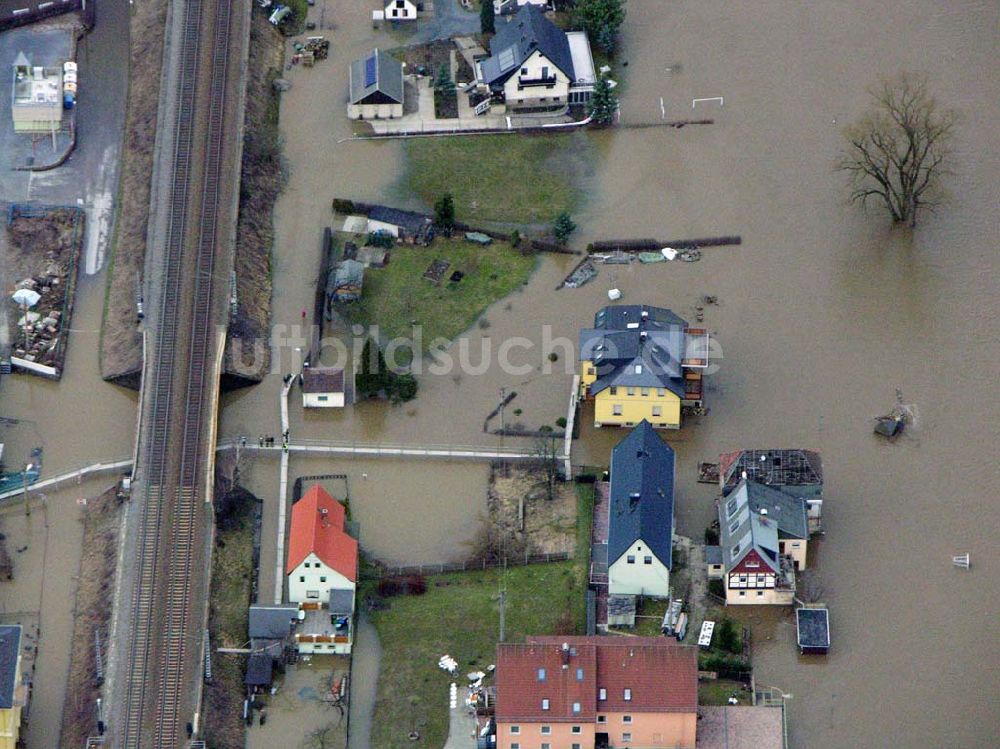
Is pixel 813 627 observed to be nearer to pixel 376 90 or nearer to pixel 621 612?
pixel 621 612

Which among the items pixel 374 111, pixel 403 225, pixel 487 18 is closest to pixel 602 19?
pixel 487 18

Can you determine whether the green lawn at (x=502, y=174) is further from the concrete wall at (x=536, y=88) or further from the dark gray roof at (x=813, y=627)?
the dark gray roof at (x=813, y=627)

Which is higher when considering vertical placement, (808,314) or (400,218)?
(400,218)

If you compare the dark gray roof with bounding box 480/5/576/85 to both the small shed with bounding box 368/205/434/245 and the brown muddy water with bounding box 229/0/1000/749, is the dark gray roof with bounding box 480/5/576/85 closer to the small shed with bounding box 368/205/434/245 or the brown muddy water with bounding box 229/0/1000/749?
the brown muddy water with bounding box 229/0/1000/749

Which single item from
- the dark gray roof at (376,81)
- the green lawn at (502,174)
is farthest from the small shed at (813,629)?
the dark gray roof at (376,81)

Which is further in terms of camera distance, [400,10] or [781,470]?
[400,10]
